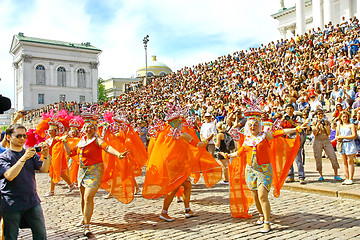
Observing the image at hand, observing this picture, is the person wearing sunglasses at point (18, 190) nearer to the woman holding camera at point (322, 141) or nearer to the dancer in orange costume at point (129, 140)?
the dancer in orange costume at point (129, 140)

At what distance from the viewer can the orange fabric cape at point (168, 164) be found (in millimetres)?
6020

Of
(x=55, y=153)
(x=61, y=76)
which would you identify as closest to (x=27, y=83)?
(x=61, y=76)

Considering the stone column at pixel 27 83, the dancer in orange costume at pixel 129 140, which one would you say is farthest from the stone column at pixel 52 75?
the dancer in orange costume at pixel 129 140

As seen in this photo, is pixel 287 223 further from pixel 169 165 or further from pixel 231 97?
pixel 231 97

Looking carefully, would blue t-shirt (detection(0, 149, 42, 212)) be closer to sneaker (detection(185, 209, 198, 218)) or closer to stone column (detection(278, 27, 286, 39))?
sneaker (detection(185, 209, 198, 218))

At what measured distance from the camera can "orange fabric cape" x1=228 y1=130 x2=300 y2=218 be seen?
5926mm

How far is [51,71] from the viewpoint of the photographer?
2447 inches

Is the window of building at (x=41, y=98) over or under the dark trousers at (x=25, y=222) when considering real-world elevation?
over

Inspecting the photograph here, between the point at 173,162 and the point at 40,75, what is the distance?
61178 mm

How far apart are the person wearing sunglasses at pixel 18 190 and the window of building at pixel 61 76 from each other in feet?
206

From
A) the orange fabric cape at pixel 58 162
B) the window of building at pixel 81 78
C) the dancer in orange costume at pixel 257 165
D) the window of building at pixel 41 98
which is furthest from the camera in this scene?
the window of building at pixel 81 78

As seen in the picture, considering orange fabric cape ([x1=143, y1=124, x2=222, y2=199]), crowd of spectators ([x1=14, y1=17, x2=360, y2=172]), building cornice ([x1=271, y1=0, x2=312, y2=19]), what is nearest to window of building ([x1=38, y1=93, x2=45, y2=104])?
crowd of spectators ([x1=14, y1=17, x2=360, y2=172])

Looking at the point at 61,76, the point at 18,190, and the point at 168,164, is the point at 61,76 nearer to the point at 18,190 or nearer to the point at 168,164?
the point at 168,164

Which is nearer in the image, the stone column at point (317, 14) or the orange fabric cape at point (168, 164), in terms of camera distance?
the orange fabric cape at point (168, 164)
